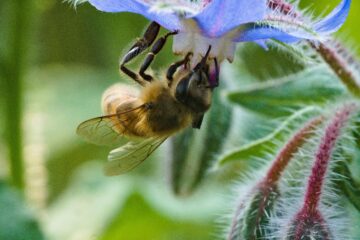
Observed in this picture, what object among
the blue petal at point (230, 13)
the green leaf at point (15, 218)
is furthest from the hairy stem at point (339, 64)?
the green leaf at point (15, 218)

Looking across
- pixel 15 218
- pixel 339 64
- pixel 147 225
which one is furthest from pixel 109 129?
pixel 147 225

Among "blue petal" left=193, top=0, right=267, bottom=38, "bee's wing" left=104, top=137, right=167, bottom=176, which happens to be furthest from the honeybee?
"blue petal" left=193, top=0, right=267, bottom=38

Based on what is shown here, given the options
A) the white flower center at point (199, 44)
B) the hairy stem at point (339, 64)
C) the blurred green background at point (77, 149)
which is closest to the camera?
the white flower center at point (199, 44)

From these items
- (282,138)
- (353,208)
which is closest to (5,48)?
(282,138)

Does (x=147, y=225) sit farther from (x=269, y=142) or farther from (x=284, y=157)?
A: (x=284, y=157)

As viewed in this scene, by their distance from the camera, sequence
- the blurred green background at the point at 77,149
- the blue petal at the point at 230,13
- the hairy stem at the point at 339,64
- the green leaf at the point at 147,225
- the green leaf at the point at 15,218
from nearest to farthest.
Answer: the blue petal at the point at 230,13 → the hairy stem at the point at 339,64 → the green leaf at the point at 15,218 → the blurred green background at the point at 77,149 → the green leaf at the point at 147,225

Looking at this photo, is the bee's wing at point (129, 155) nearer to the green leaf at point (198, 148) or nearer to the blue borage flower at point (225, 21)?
the blue borage flower at point (225, 21)
